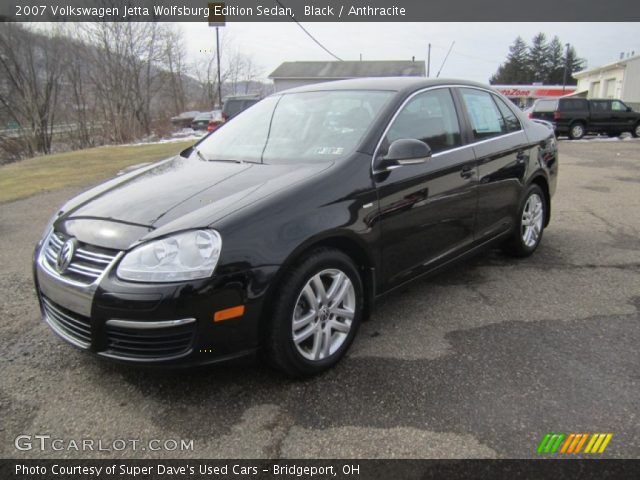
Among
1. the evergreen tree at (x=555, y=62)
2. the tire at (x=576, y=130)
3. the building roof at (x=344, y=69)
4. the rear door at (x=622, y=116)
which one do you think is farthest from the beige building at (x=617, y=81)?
the evergreen tree at (x=555, y=62)

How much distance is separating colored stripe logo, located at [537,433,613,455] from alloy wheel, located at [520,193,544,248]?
2.64 m

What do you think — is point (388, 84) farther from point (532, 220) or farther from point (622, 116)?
Result: point (622, 116)

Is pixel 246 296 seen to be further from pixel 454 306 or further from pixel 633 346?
pixel 633 346

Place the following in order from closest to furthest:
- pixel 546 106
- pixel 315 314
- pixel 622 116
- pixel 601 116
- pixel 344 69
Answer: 1. pixel 315 314
2. pixel 601 116
3. pixel 622 116
4. pixel 546 106
5. pixel 344 69

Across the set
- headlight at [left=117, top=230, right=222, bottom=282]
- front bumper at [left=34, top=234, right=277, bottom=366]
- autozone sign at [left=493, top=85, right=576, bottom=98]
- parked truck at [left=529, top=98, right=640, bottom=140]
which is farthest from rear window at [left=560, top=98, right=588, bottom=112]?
autozone sign at [left=493, top=85, right=576, bottom=98]

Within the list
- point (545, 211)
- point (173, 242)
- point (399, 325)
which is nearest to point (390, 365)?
point (399, 325)

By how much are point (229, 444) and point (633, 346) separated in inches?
101

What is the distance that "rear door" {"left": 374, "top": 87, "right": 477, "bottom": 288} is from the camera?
311cm

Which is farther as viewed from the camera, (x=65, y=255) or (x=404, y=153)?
(x=404, y=153)

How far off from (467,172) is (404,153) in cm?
93

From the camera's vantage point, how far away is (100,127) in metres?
31.1

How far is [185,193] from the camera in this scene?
110 inches

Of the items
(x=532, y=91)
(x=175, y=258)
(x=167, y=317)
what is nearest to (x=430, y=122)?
(x=175, y=258)

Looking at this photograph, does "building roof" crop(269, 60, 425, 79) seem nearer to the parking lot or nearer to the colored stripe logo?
the parking lot
